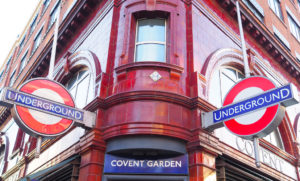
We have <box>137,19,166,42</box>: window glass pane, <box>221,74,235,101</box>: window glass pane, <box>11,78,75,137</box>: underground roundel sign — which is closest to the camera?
<box>11,78,75,137</box>: underground roundel sign

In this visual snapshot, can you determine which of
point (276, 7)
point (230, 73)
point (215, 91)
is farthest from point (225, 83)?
point (276, 7)

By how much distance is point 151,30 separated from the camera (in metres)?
11.8

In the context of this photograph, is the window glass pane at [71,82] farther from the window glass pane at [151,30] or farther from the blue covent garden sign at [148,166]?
the blue covent garden sign at [148,166]

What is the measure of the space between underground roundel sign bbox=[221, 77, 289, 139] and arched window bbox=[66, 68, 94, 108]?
535cm

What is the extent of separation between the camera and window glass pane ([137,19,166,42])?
1162 cm

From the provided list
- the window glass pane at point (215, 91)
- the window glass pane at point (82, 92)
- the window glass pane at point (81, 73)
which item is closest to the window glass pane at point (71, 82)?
the window glass pane at point (81, 73)

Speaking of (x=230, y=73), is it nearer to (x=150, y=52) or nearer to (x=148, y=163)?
(x=150, y=52)

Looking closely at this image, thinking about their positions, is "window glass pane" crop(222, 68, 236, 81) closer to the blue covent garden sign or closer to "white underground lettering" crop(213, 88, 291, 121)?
"white underground lettering" crop(213, 88, 291, 121)

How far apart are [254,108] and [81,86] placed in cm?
836

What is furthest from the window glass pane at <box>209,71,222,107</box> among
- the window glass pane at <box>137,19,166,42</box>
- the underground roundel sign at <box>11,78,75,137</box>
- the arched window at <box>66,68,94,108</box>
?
the underground roundel sign at <box>11,78,75,137</box>

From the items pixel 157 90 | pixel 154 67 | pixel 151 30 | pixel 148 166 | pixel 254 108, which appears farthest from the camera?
pixel 151 30

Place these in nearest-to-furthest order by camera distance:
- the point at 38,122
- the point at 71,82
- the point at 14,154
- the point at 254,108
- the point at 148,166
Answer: the point at 254,108, the point at 38,122, the point at 148,166, the point at 71,82, the point at 14,154

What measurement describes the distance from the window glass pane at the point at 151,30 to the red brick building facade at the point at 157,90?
0.13 feet

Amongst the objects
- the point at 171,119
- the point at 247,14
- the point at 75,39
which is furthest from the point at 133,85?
the point at 247,14
